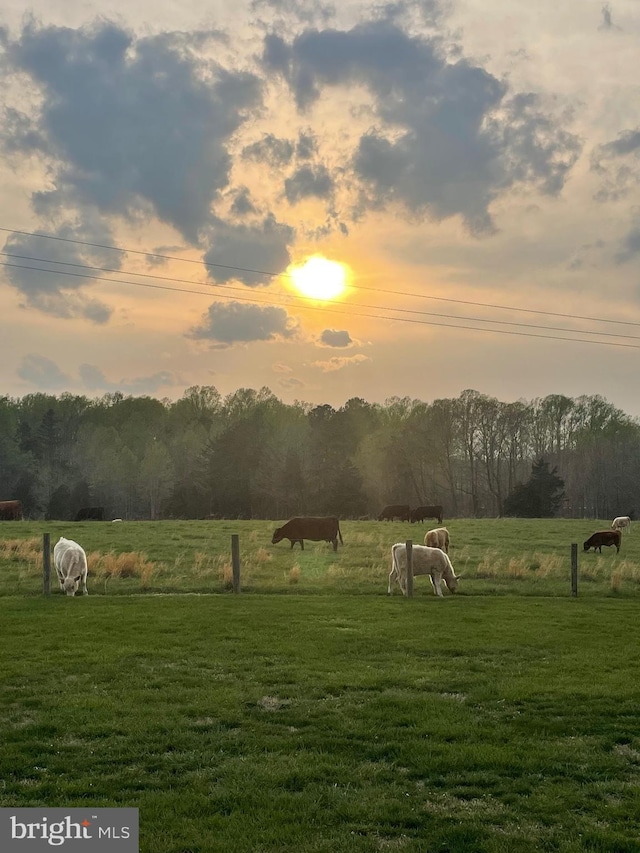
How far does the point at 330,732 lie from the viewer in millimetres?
7547

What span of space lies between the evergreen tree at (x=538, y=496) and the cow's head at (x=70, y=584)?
2199 inches

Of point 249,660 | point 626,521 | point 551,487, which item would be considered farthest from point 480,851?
point 551,487

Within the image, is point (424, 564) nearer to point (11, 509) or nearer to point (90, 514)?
point (11, 509)

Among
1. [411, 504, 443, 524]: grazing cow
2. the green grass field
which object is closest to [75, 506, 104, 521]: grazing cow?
[411, 504, 443, 524]: grazing cow

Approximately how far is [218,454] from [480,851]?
69901mm

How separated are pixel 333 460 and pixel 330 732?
233 ft

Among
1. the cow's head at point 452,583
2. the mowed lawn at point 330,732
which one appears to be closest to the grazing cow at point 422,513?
the cow's head at point 452,583

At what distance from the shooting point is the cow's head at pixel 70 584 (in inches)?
747

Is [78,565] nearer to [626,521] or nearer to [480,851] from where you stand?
[480,851]

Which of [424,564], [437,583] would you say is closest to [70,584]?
[424,564]

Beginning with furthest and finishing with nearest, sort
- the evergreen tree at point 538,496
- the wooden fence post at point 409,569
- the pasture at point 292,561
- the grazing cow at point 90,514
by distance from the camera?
1. the evergreen tree at point 538,496
2. the grazing cow at point 90,514
3. the pasture at point 292,561
4. the wooden fence post at point 409,569

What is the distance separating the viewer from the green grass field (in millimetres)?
5480

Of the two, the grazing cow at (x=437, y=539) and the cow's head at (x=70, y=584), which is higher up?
the grazing cow at (x=437, y=539)

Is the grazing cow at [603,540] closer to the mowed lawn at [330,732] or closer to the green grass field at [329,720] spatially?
the green grass field at [329,720]
